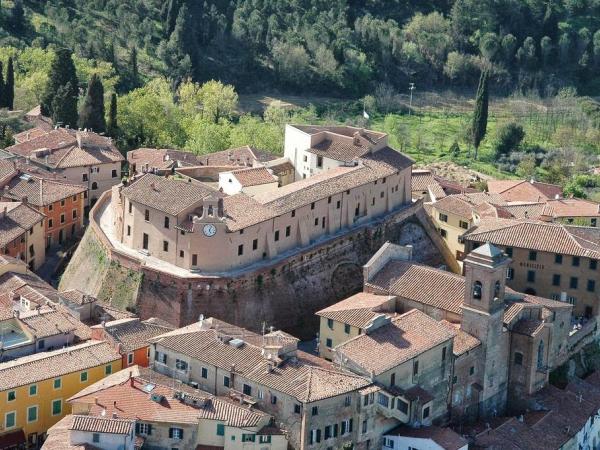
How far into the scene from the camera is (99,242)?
2817 inches

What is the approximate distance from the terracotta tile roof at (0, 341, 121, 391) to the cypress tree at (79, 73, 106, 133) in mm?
37197

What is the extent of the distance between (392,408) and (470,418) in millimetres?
8067

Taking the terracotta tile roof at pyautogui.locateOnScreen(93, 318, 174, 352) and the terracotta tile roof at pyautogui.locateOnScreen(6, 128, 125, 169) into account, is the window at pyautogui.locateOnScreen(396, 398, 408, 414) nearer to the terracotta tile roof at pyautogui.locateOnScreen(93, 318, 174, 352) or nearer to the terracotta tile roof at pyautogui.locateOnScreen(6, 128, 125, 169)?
the terracotta tile roof at pyautogui.locateOnScreen(93, 318, 174, 352)

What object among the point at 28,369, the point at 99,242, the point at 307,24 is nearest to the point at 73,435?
the point at 28,369

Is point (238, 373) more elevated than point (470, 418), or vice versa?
point (238, 373)

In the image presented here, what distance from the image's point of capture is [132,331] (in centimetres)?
6203

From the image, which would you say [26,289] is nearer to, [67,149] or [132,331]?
[132,331]

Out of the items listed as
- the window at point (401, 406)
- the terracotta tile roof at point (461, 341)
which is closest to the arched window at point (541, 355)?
the terracotta tile roof at point (461, 341)

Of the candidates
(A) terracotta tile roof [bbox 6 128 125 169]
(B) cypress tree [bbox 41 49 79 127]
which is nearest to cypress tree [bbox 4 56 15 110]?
(B) cypress tree [bbox 41 49 79 127]

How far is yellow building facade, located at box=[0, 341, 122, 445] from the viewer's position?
56969 millimetres

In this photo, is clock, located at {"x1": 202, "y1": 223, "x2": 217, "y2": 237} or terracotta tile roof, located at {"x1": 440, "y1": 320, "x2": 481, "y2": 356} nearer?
terracotta tile roof, located at {"x1": 440, "y1": 320, "x2": 481, "y2": 356}

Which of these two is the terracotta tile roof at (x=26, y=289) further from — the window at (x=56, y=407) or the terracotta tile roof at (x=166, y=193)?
the window at (x=56, y=407)

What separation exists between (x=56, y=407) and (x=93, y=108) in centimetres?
4110

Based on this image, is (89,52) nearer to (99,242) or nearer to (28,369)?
(99,242)
